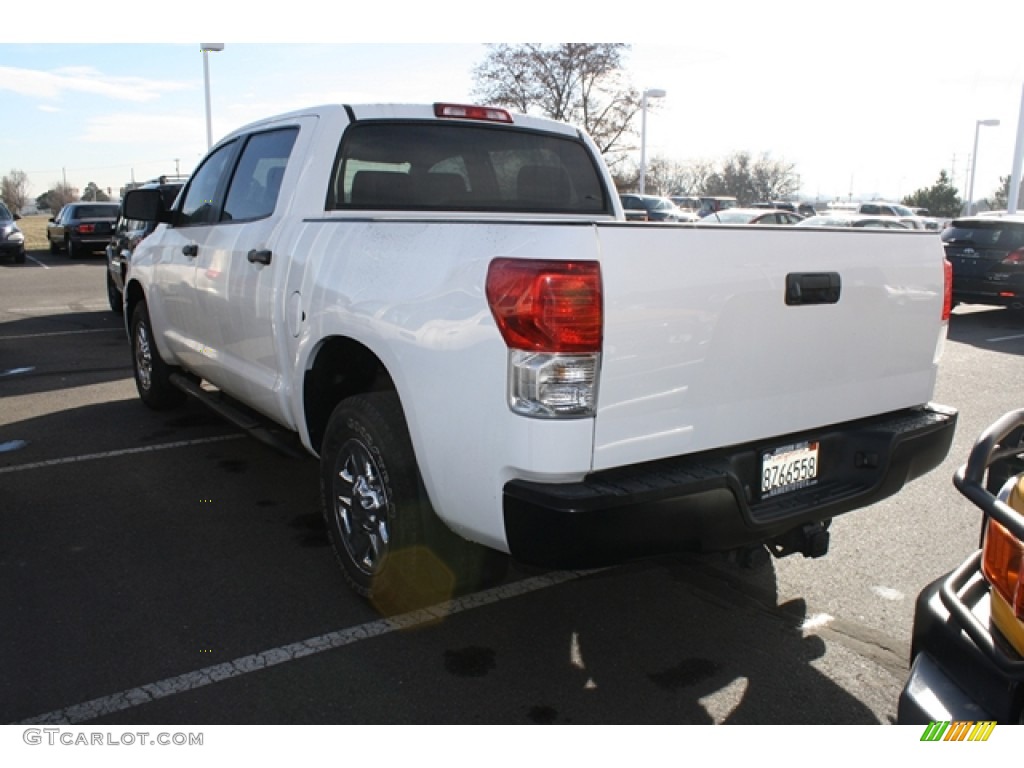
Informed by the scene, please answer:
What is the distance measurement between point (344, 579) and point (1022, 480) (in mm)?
2634

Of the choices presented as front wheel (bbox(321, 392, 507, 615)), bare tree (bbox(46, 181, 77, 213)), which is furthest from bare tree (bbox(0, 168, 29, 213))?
front wheel (bbox(321, 392, 507, 615))

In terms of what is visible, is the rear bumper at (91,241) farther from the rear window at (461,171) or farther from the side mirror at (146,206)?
the rear window at (461,171)

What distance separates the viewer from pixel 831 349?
3.12 m

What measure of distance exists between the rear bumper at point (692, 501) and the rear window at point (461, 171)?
214 cm

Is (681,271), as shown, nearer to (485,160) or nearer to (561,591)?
(561,591)

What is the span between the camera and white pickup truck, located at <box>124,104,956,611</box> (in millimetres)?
2584

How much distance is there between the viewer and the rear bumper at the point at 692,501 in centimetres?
259

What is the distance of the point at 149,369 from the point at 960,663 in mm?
6072

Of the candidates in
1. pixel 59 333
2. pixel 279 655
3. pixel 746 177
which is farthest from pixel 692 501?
pixel 746 177

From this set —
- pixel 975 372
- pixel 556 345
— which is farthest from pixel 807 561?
pixel 975 372

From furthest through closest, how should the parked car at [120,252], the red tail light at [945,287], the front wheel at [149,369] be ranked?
the parked car at [120,252] < the front wheel at [149,369] < the red tail light at [945,287]

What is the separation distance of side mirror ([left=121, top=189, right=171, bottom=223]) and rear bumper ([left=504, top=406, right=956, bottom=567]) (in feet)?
12.9

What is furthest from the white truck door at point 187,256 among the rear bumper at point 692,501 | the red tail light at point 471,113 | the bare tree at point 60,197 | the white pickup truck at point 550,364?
the bare tree at point 60,197

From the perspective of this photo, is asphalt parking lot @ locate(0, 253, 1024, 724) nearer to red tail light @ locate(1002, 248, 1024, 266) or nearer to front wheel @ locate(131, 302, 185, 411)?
front wheel @ locate(131, 302, 185, 411)
